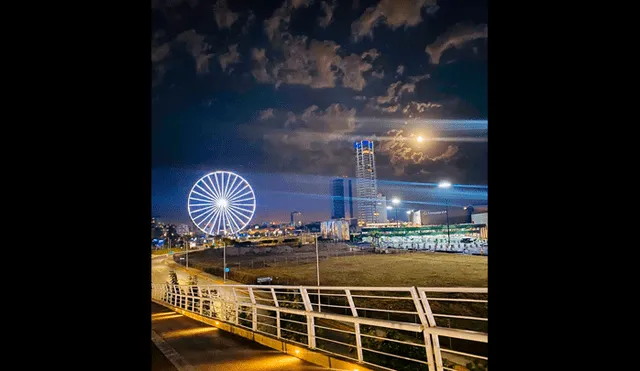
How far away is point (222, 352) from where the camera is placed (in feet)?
16.4

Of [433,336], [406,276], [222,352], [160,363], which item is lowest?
[406,276]

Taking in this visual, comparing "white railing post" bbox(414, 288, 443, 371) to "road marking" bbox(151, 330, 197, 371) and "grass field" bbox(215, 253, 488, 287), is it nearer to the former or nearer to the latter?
"road marking" bbox(151, 330, 197, 371)

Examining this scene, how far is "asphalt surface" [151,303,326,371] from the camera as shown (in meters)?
4.23

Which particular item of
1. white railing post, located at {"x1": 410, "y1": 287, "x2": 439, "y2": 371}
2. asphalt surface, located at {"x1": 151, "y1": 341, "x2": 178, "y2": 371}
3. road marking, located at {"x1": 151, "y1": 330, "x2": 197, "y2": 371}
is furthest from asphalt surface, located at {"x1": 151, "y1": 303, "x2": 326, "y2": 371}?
white railing post, located at {"x1": 410, "y1": 287, "x2": 439, "y2": 371}

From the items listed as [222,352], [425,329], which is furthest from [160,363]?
[425,329]

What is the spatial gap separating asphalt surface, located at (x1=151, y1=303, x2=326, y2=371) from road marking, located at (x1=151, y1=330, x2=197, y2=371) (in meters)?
0.07

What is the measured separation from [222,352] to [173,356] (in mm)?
A: 559

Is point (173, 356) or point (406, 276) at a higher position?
point (173, 356)

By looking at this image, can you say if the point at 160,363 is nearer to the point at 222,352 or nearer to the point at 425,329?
the point at 222,352
